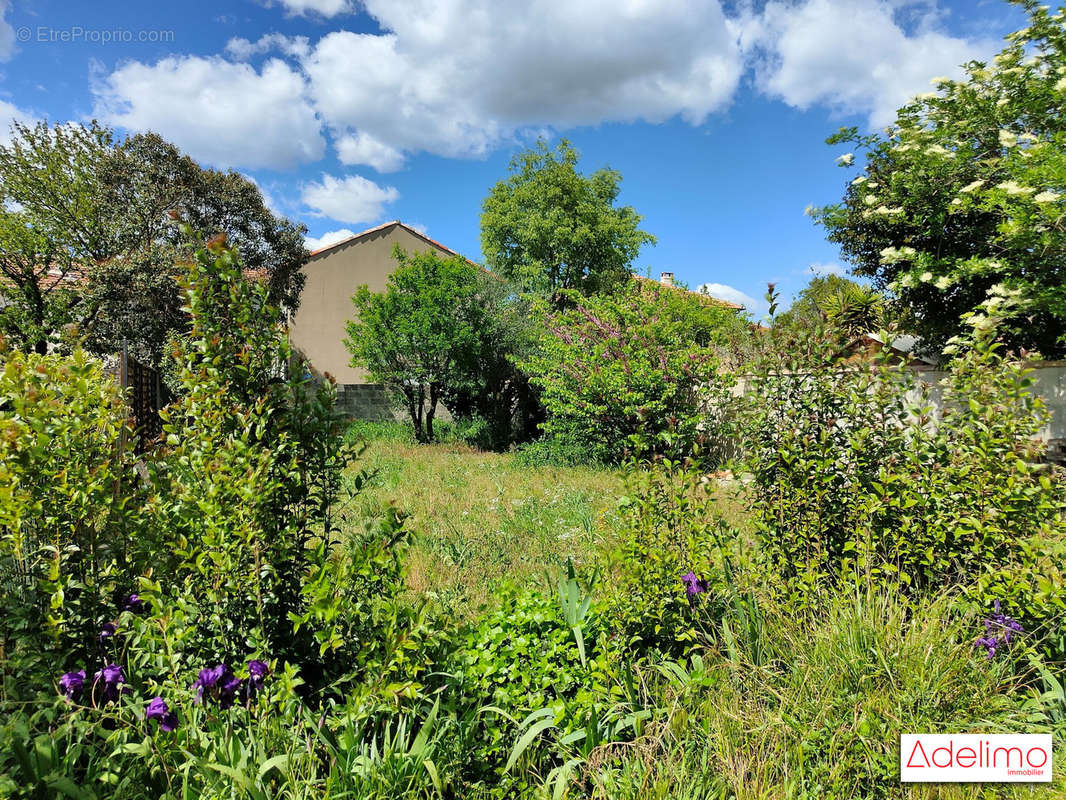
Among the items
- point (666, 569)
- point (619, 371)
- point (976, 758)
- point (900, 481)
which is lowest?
point (976, 758)

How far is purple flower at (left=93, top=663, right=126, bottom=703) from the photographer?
1.91m

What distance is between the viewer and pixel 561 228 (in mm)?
21953

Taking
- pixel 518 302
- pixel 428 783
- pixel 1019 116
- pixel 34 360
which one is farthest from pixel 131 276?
pixel 1019 116

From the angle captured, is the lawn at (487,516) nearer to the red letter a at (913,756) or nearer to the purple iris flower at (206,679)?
the purple iris flower at (206,679)

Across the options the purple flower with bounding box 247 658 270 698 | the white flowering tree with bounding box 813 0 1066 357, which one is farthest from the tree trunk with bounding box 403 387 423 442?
the purple flower with bounding box 247 658 270 698

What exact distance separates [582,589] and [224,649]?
5.16ft

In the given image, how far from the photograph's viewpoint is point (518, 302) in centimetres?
1497

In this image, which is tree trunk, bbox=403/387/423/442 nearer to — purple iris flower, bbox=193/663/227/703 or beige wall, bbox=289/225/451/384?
beige wall, bbox=289/225/451/384

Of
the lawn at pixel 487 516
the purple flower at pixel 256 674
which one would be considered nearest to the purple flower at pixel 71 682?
the purple flower at pixel 256 674

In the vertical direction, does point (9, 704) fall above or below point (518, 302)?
below

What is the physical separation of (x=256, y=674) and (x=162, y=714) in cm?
28

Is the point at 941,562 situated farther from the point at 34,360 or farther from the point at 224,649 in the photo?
the point at 34,360

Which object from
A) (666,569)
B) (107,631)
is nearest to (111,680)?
(107,631)

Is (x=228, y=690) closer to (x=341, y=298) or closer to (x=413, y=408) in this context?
(x=413, y=408)
